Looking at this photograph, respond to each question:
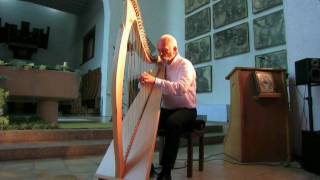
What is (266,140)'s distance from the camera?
316 cm

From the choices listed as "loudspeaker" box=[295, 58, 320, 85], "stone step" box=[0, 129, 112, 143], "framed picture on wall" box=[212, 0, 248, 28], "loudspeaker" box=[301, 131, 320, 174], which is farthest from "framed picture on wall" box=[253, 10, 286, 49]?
"stone step" box=[0, 129, 112, 143]

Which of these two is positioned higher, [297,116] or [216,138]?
[297,116]

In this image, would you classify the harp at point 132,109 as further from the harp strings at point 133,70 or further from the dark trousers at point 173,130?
the dark trousers at point 173,130

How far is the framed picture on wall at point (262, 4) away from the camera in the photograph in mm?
5044

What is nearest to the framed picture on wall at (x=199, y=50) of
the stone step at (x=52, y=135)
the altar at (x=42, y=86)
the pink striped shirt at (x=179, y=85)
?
the altar at (x=42, y=86)

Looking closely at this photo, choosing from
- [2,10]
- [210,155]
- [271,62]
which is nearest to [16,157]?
[210,155]

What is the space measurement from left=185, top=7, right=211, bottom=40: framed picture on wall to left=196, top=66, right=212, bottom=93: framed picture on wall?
2.83 feet

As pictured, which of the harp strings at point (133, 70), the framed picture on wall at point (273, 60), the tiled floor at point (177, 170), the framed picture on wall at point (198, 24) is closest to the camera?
the harp strings at point (133, 70)

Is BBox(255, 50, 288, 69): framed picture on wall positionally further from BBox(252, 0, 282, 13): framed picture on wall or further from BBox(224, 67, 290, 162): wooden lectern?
BBox(224, 67, 290, 162): wooden lectern

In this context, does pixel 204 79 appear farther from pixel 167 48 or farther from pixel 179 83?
pixel 179 83

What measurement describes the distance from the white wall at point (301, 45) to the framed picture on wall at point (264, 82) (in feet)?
1.20

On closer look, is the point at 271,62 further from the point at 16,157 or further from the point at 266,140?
the point at 16,157

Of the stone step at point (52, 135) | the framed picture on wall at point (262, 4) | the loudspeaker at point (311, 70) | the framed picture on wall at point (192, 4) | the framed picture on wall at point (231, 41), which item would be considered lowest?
the stone step at point (52, 135)

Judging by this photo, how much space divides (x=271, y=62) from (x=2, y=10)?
37.4 ft
